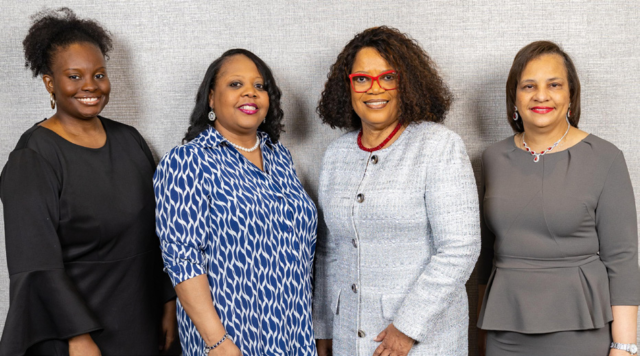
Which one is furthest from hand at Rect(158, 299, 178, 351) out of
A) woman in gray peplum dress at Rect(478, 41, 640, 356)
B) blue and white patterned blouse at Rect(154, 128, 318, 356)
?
woman in gray peplum dress at Rect(478, 41, 640, 356)

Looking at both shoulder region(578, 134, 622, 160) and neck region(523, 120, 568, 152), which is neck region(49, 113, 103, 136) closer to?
neck region(523, 120, 568, 152)

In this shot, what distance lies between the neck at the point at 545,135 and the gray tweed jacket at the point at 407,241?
35 cm

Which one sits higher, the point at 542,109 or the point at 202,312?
the point at 542,109

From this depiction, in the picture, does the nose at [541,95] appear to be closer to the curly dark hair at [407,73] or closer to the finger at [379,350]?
the curly dark hair at [407,73]

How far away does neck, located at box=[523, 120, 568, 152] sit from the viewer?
1840 millimetres

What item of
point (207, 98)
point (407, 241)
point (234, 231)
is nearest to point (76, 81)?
point (207, 98)

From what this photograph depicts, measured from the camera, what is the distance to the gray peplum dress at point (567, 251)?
175cm

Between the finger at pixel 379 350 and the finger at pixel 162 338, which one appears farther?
the finger at pixel 162 338

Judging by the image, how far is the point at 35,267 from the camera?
5.47 ft

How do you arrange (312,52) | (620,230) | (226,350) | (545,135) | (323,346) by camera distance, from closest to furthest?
(226,350)
(620,230)
(545,135)
(323,346)
(312,52)

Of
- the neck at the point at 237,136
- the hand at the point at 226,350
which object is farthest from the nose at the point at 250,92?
the hand at the point at 226,350

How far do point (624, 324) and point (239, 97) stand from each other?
1595 millimetres

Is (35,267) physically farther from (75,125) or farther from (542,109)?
(542,109)

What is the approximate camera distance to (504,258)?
188 cm
